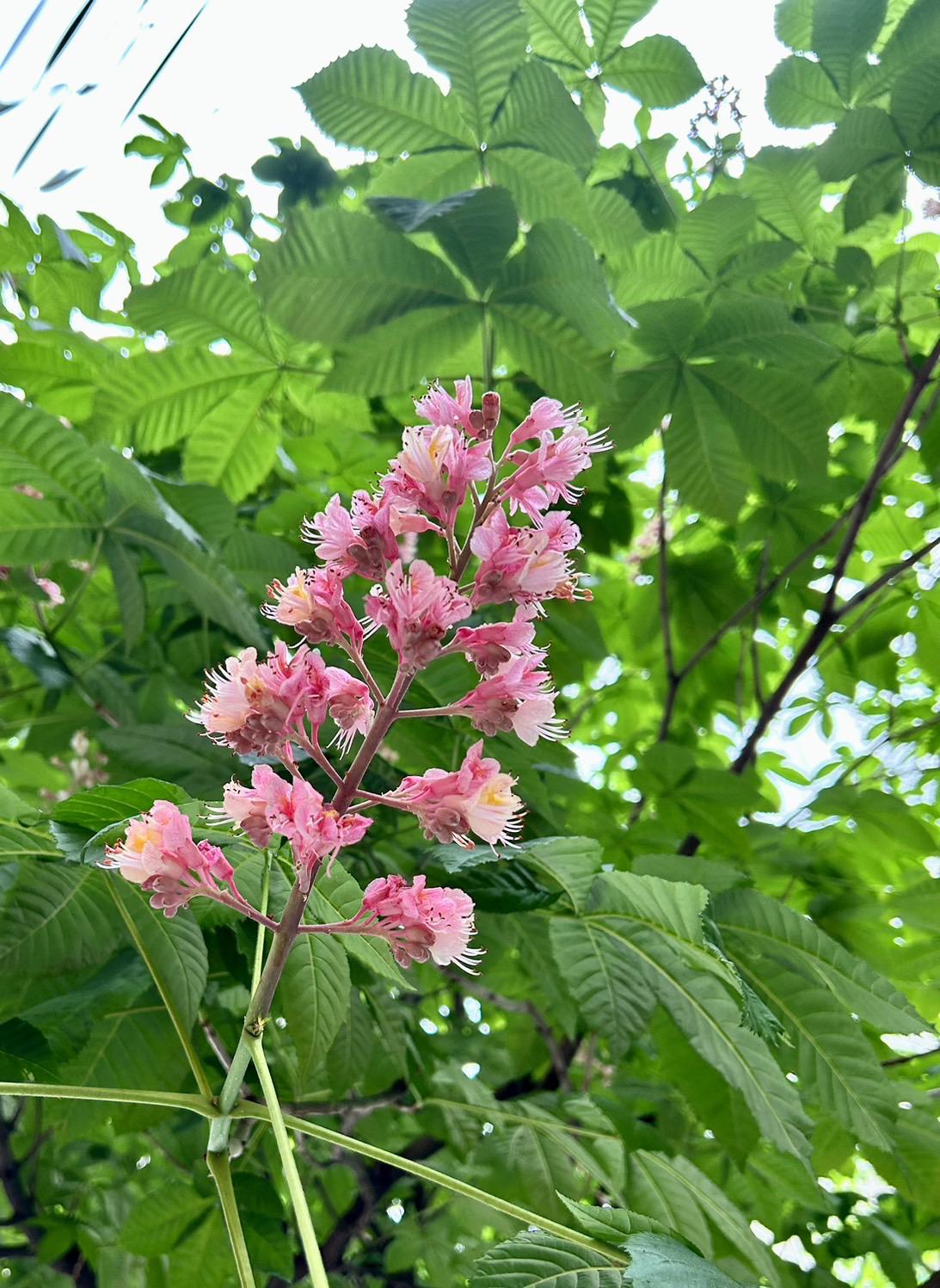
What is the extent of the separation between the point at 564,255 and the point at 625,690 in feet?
4.60

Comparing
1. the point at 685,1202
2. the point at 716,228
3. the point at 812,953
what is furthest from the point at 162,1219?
the point at 716,228

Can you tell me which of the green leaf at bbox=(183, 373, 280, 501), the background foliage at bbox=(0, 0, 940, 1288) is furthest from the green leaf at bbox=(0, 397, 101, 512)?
the green leaf at bbox=(183, 373, 280, 501)

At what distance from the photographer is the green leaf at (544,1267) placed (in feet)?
2.44

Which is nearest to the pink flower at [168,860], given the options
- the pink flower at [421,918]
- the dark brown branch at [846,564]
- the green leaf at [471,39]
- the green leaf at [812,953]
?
the pink flower at [421,918]

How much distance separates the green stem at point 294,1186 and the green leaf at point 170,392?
4.31 feet

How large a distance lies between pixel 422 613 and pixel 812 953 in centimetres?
66

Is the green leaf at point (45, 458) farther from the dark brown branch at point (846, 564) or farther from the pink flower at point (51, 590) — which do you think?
the dark brown branch at point (846, 564)

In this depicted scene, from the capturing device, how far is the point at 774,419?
164cm

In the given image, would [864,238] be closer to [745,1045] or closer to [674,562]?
[674,562]

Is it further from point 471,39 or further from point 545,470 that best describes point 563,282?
point 545,470

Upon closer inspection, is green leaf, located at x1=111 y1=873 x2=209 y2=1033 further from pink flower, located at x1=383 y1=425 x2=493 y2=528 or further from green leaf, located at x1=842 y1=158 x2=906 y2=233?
green leaf, located at x1=842 y1=158 x2=906 y2=233

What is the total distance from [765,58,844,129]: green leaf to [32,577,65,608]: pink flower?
154 cm

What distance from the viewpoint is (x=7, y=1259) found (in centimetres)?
187

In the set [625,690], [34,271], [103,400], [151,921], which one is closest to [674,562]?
[625,690]
